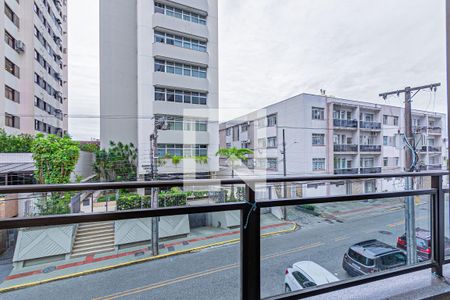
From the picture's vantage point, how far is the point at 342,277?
1.05 m

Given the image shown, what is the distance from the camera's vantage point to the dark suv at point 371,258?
1098 millimetres

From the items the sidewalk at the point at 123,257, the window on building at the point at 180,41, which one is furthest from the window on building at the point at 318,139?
the window on building at the point at 180,41

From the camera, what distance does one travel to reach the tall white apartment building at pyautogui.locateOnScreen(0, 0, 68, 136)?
24.0 ft

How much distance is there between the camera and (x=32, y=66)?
920 cm

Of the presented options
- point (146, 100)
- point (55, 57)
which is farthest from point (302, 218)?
point (55, 57)

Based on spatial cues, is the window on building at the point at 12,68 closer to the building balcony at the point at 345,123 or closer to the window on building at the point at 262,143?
the window on building at the point at 262,143

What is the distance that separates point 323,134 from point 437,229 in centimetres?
461

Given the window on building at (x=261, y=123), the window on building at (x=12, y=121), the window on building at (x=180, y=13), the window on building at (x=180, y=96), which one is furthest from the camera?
the window on building at (x=180, y=13)

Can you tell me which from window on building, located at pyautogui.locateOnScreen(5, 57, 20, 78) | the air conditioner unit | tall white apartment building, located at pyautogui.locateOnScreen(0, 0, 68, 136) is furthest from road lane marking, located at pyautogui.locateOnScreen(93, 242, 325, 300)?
the air conditioner unit

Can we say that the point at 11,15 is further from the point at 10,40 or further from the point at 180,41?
the point at 180,41

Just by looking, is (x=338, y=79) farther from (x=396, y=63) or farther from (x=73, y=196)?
(x=73, y=196)

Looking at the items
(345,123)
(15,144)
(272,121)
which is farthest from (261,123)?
(15,144)

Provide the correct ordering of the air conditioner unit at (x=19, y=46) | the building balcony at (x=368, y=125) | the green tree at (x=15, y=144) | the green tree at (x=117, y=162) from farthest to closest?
the air conditioner unit at (x=19, y=46), the building balcony at (x=368, y=125), the green tree at (x=117, y=162), the green tree at (x=15, y=144)

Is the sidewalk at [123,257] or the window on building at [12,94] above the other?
the window on building at [12,94]
